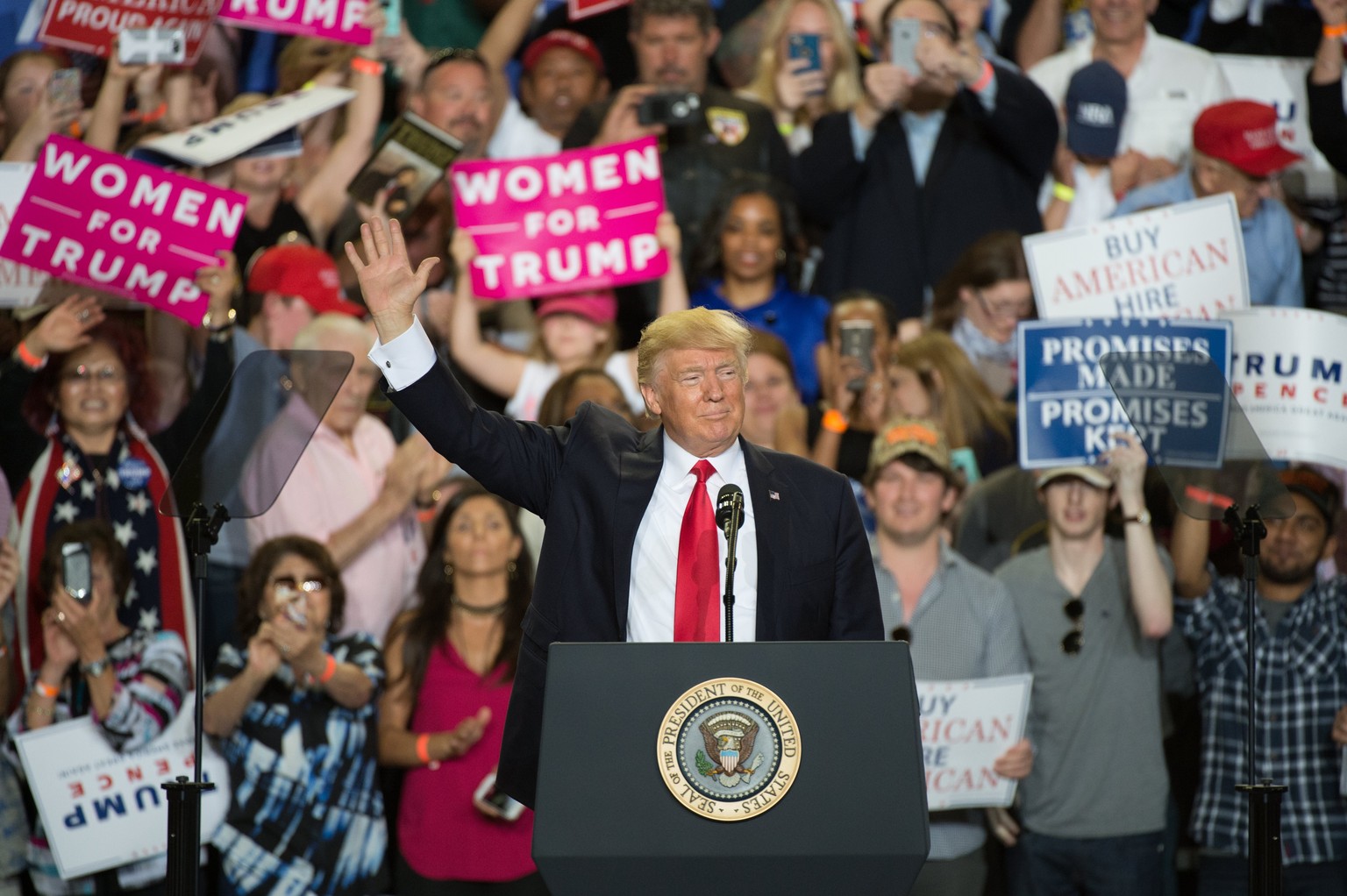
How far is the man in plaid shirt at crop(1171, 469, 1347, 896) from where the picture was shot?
4.80m

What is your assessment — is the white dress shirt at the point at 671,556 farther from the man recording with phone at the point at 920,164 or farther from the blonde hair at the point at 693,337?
the man recording with phone at the point at 920,164

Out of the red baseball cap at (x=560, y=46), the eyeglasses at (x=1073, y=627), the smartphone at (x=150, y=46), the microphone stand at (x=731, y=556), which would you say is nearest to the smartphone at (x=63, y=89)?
the smartphone at (x=150, y=46)

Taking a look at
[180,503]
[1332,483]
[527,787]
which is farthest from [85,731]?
[1332,483]

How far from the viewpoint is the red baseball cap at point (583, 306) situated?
5.59m

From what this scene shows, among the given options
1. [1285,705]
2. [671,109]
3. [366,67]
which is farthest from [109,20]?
[1285,705]

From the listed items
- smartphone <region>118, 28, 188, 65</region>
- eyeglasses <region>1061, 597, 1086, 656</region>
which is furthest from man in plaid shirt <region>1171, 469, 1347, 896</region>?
smartphone <region>118, 28, 188, 65</region>

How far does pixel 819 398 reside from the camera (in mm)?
5605

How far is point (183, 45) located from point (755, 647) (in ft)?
13.7

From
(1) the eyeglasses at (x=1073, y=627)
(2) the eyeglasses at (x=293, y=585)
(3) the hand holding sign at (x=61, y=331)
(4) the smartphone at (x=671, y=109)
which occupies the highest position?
(4) the smartphone at (x=671, y=109)

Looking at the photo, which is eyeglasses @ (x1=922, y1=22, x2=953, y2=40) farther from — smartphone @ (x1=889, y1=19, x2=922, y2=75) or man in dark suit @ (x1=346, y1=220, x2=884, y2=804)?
man in dark suit @ (x1=346, y1=220, x2=884, y2=804)

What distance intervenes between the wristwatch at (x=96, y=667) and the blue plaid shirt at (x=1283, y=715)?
A: 336 centimetres

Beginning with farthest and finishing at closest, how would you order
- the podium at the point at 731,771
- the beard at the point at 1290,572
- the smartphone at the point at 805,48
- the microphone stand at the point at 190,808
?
the smartphone at the point at 805,48, the beard at the point at 1290,572, the microphone stand at the point at 190,808, the podium at the point at 731,771

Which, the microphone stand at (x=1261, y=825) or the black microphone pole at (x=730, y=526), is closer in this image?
the black microphone pole at (x=730, y=526)

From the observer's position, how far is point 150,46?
5621 millimetres
